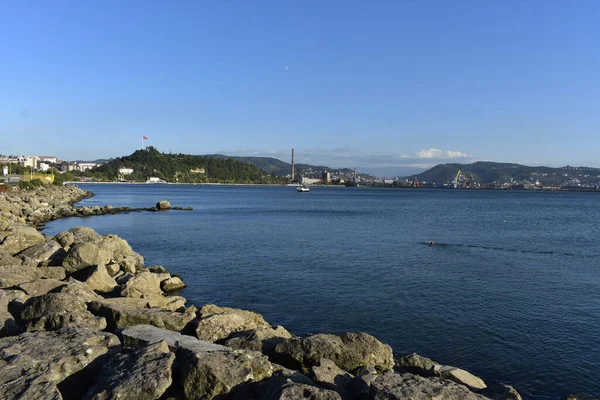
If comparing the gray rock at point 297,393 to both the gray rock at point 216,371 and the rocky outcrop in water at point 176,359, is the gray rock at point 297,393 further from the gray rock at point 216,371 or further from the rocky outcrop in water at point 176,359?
the gray rock at point 216,371

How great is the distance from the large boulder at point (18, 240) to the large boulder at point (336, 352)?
16721mm

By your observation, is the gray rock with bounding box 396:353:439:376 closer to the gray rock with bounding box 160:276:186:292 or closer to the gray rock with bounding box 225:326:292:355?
the gray rock with bounding box 225:326:292:355

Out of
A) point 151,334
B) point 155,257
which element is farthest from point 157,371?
point 155,257

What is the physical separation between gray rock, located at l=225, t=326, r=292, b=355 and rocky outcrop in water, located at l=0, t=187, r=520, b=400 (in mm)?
31

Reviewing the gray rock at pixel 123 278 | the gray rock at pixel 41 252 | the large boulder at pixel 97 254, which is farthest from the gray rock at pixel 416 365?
the gray rock at pixel 41 252

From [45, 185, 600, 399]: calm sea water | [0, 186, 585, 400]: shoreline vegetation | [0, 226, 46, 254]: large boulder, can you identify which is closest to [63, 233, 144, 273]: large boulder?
[0, 226, 46, 254]: large boulder

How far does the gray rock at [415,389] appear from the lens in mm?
7578

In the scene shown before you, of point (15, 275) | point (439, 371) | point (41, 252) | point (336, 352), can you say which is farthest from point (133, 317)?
point (41, 252)

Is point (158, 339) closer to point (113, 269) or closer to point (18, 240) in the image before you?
point (113, 269)

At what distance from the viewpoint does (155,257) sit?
101ft

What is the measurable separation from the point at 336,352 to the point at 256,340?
1.90m

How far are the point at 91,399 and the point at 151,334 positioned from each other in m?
2.88

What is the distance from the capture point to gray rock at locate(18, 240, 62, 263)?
66.2ft

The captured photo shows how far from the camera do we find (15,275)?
14.9m
